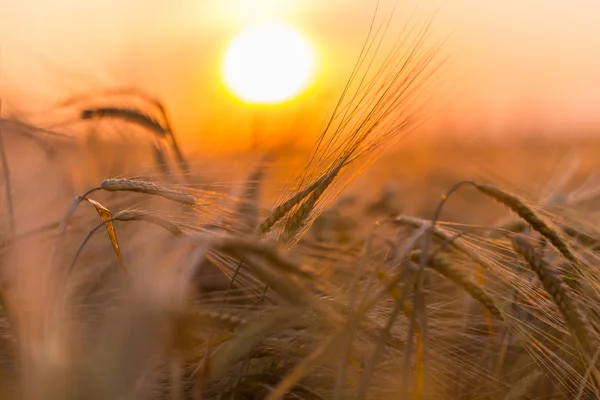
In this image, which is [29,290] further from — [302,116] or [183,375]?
[302,116]

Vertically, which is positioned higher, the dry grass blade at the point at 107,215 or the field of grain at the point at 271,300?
the dry grass blade at the point at 107,215

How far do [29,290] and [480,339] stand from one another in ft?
2.54

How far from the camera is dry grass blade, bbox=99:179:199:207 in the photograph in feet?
2.95

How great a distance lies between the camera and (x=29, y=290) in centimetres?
88

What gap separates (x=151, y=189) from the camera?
35.8 inches

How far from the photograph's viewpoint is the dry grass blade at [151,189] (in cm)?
90

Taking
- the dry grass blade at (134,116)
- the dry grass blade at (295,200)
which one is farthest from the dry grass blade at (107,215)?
the dry grass blade at (134,116)

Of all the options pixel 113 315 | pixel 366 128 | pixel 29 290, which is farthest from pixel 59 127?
pixel 113 315

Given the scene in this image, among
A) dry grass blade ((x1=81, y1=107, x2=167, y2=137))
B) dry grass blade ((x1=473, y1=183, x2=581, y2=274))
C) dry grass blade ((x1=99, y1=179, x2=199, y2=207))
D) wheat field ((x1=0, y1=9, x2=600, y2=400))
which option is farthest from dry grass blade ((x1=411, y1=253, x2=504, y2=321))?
dry grass blade ((x1=81, y1=107, x2=167, y2=137))

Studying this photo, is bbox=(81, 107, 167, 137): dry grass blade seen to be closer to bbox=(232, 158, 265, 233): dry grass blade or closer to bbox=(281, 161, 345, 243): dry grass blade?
bbox=(232, 158, 265, 233): dry grass blade

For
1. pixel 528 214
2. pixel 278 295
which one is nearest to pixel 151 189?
pixel 278 295

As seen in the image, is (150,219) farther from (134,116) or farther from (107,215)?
(134,116)

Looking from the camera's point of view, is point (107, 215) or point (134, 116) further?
point (134, 116)

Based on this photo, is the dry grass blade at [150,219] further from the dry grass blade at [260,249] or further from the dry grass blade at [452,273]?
the dry grass blade at [452,273]
